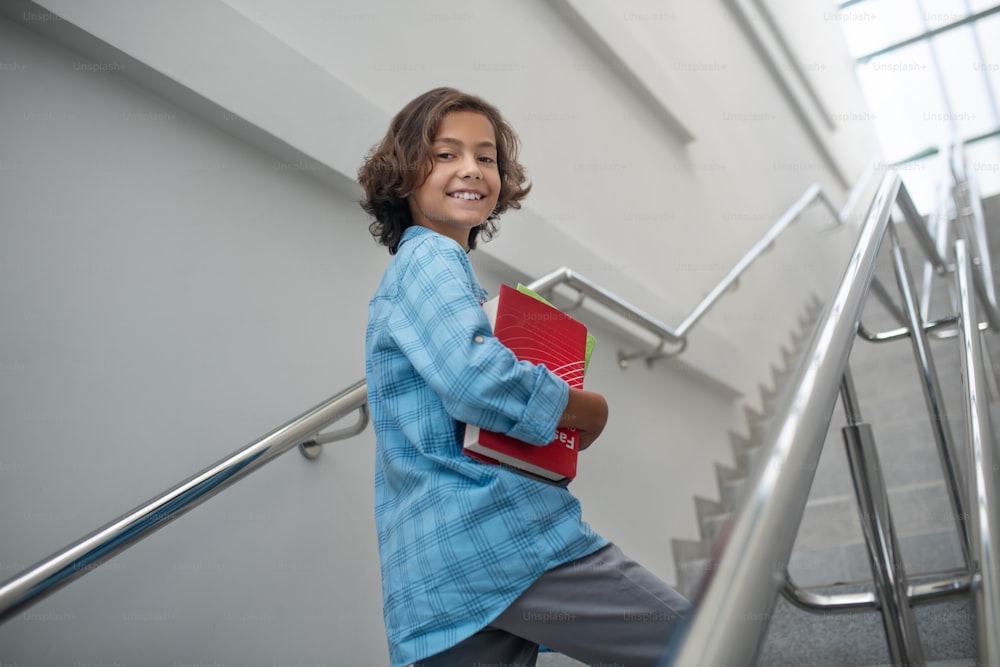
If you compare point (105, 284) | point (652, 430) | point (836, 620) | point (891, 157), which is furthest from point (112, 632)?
point (891, 157)

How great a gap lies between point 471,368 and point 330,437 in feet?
2.79

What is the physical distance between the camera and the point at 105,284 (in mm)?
1408

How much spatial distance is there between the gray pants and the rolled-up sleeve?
18 cm

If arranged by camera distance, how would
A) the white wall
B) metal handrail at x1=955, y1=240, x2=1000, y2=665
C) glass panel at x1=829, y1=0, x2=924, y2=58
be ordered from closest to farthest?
metal handrail at x1=955, y1=240, x2=1000, y2=665 → the white wall → glass panel at x1=829, y1=0, x2=924, y2=58

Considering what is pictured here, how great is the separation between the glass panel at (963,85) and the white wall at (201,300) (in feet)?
20.4

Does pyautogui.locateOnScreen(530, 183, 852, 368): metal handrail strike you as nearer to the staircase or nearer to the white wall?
the white wall

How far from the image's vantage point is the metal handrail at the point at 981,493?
33.2 inches

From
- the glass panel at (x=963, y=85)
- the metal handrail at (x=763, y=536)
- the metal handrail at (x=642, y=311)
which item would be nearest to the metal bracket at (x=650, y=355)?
the metal handrail at (x=642, y=311)

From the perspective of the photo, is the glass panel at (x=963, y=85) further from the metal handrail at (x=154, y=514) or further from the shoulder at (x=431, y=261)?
the shoulder at (x=431, y=261)

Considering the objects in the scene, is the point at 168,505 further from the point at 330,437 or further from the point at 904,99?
the point at 904,99

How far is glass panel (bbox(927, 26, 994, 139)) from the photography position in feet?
23.0

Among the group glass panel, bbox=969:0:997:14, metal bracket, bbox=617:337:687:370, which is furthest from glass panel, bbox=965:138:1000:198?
metal bracket, bbox=617:337:687:370

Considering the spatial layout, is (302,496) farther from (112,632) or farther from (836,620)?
(836,620)

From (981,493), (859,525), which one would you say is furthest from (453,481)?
(859,525)
